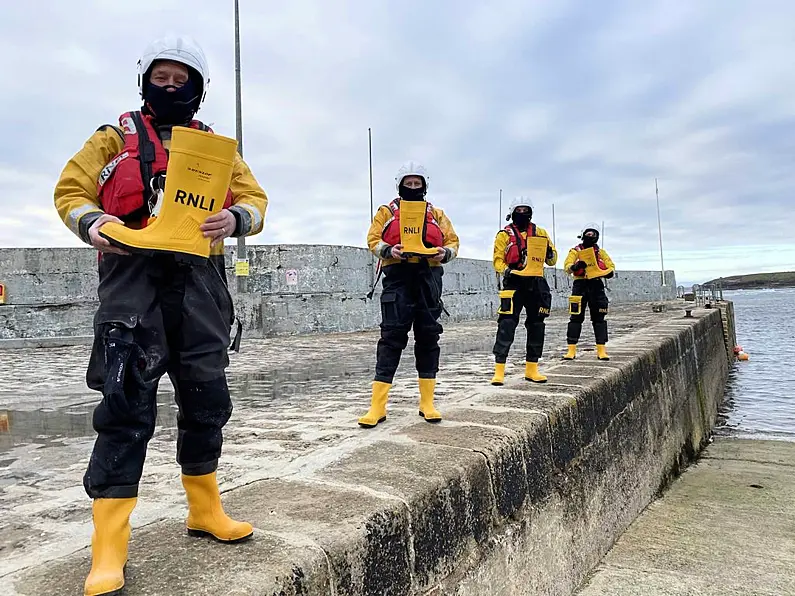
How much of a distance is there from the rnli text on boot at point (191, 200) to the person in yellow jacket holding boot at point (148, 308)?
0.04ft

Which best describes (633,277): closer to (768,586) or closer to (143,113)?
(768,586)

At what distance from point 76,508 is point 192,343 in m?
1.47

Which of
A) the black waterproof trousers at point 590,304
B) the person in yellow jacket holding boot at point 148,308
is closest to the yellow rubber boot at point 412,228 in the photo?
the person in yellow jacket holding boot at point 148,308

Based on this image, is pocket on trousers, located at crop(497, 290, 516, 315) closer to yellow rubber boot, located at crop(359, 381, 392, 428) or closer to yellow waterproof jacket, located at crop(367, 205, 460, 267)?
yellow waterproof jacket, located at crop(367, 205, 460, 267)

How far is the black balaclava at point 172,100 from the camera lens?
206cm

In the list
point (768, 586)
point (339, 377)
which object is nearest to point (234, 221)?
point (768, 586)

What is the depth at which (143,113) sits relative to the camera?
2.11m

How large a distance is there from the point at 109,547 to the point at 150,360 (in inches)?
21.4

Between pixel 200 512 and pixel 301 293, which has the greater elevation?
pixel 301 293

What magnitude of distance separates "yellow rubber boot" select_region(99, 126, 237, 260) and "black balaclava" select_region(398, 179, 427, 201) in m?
2.38

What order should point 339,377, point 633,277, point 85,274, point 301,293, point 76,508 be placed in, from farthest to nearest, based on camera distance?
1. point 633,277
2. point 301,293
3. point 85,274
4. point 339,377
5. point 76,508

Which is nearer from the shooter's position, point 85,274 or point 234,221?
point 234,221

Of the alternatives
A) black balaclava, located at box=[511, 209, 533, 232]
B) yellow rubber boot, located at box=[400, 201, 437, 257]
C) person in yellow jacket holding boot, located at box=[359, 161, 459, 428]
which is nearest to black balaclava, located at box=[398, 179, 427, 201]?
person in yellow jacket holding boot, located at box=[359, 161, 459, 428]

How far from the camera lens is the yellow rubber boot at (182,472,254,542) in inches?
80.4
